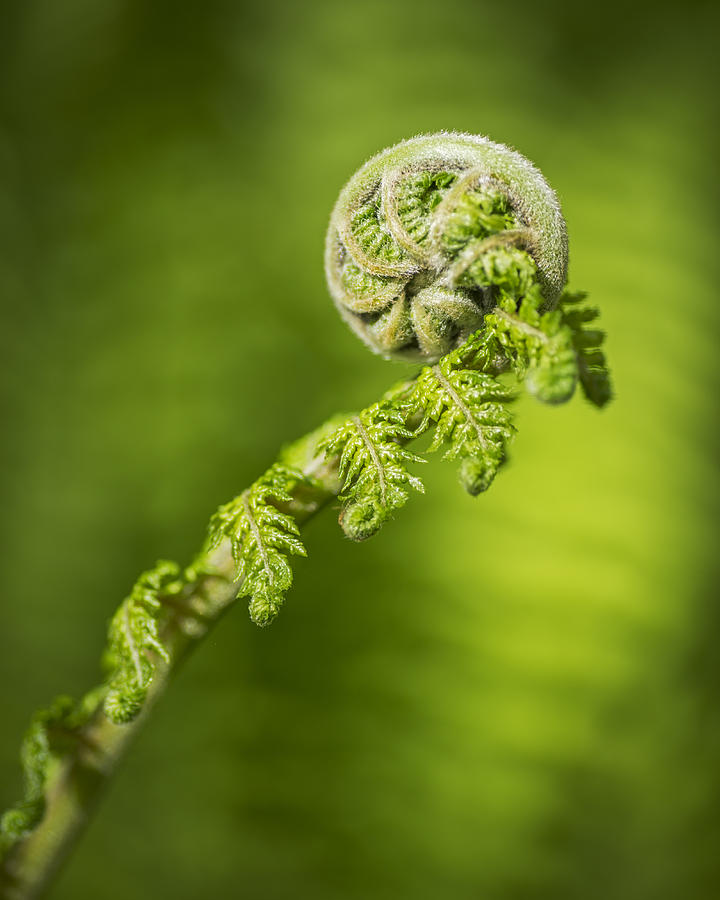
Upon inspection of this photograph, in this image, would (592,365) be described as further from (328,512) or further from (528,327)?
(328,512)

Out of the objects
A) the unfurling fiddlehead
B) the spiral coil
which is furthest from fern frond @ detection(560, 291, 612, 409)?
the spiral coil

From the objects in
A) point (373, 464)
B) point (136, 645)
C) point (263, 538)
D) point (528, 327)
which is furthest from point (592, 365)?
point (136, 645)

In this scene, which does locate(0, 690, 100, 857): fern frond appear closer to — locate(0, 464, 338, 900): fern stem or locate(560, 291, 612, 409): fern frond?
locate(0, 464, 338, 900): fern stem

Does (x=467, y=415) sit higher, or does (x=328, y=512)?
(x=328, y=512)

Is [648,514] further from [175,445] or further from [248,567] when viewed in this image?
[248,567]

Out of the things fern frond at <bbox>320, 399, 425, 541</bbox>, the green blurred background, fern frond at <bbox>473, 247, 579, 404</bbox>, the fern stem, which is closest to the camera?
fern frond at <bbox>473, 247, 579, 404</bbox>

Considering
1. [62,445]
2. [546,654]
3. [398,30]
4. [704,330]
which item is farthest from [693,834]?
[398,30]
